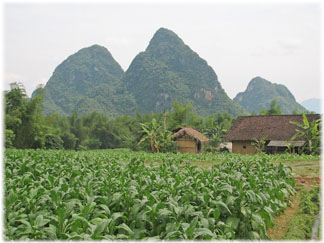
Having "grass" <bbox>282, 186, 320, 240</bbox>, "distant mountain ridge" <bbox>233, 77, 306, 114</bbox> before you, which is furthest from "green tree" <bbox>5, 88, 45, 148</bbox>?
"distant mountain ridge" <bbox>233, 77, 306, 114</bbox>

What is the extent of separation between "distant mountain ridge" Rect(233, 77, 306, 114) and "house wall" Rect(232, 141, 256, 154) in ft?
238

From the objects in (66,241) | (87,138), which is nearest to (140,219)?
(66,241)

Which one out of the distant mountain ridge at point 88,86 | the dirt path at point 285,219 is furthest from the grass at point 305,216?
the distant mountain ridge at point 88,86

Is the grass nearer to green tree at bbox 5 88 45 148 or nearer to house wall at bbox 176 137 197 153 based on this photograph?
house wall at bbox 176 137 197 153

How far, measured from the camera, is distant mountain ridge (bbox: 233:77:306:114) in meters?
92.7

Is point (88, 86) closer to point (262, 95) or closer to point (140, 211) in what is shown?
point (262, 95)

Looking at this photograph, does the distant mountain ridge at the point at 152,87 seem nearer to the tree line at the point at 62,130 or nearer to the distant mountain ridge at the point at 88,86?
the distant mountain ridge at the point at 88,86

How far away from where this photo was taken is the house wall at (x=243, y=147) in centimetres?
2158

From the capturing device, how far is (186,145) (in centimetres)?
2589

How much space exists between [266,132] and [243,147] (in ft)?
6.60

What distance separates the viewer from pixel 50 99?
8550 cm

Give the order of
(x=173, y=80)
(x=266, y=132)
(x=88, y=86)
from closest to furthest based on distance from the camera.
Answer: (x=266, y=132) → (x=173, y=80) → (x=88, y=86)

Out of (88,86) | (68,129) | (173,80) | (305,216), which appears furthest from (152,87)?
(305,216)

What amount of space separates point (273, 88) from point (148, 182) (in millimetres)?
102794
